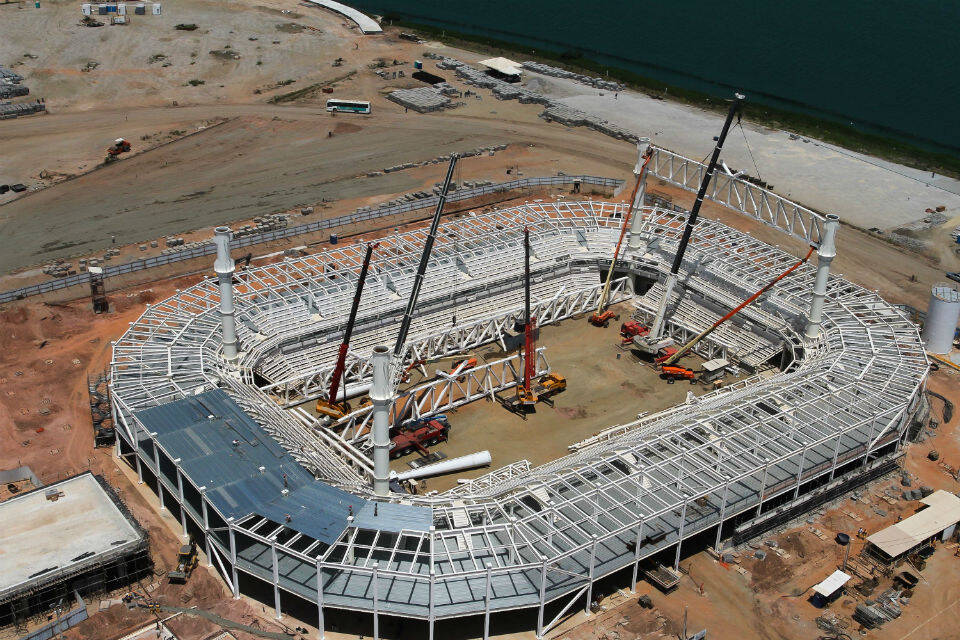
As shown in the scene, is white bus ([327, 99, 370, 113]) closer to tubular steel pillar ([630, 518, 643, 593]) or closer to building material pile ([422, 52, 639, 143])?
building material pile ([422, 52, 639, 143])

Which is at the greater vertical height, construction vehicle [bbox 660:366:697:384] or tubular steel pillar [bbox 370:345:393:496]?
tubular steel pillar [bbox 370:345:393:496]

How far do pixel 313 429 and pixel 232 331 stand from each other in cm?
1086

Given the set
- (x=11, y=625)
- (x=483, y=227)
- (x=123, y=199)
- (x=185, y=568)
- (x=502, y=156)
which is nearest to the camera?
(x=11, y=625)

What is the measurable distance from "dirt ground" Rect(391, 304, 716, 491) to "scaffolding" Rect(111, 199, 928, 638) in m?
3.43

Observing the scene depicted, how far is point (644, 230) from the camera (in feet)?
335

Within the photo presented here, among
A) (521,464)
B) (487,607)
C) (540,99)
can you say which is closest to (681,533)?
(521,464)

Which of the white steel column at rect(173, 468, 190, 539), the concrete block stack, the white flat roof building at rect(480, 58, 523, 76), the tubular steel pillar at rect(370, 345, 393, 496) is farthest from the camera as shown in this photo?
the white flat roof building at rect(480, 58, 523, 76)

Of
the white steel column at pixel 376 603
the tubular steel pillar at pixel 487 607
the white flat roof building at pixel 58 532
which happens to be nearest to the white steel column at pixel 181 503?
the white flat roof building at pixel 58 532

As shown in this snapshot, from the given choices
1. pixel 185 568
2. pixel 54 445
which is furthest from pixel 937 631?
pixel 54 445

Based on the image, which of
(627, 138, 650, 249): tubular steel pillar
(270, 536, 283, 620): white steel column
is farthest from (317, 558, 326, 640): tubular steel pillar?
(627, 138, 650, 249): tubular steel pillar

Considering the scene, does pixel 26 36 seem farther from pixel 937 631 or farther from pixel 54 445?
pixel 937 631

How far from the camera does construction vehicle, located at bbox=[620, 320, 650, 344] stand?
92.6 metres

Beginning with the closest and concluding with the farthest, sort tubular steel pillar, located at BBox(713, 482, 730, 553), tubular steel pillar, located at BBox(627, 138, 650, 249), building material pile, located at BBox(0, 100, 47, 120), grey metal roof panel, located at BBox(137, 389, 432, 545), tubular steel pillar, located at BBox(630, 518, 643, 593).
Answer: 1. grey metal roof panel, located at BBox(137, 389, 432, 545)
2. tubular steel pillar, located at BBox(630, 518, 643, 593)
3. tubular steel pillar, located at BBox(713, 482, 730, 553)
4. tubular steel pillar, located at BBox(627, 138, 650, 249)
5. building material pile, located at BBox(0, 100, 47, 120)

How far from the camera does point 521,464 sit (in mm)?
69438
